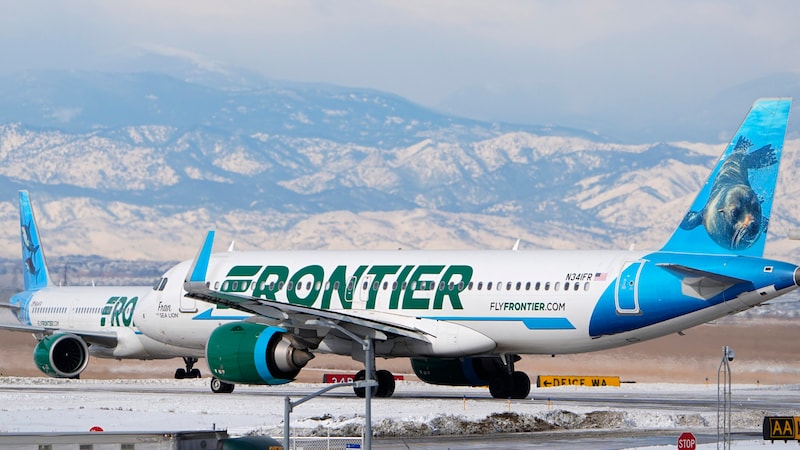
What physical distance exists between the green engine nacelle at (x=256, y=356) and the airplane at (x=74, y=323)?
26.9ft

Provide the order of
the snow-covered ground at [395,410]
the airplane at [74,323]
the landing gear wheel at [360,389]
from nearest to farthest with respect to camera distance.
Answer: the snow-covered ground at [395,410] < the landing gear wheel at [360,389] < the airplane at [74,323]

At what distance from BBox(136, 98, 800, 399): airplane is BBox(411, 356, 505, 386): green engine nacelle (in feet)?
0.09

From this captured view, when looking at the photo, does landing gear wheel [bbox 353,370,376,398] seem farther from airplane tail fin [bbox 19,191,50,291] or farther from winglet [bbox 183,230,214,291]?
airplane tail fin [bbox 19,191,50,291]

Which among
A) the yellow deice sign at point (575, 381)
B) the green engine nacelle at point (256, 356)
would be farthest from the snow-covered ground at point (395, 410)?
the yellow deice sign at point (575, 381)

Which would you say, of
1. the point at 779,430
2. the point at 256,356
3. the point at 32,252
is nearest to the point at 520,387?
the point at 256,356

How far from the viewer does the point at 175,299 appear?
41.4 meters

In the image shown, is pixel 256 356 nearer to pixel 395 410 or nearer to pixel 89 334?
pixel 395 410

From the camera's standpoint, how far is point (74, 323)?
5572 centimetres

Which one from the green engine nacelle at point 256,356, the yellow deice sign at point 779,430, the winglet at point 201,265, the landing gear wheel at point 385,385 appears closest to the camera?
the yellow deice sign at point 779,430

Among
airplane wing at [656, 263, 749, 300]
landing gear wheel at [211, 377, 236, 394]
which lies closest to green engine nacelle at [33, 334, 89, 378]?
landing gear wheel at [211, 377, 236, 394]

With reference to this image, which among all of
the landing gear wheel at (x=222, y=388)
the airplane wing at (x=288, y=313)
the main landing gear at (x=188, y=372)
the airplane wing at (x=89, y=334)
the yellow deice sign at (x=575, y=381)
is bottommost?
the landing gear wheel at (x=222, y=388)

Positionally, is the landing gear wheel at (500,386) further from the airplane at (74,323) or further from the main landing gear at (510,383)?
the airplane at (74,323)

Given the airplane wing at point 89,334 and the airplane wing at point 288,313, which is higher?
the airplane wing at point 89,334

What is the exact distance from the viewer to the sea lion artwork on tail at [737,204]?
112ft
